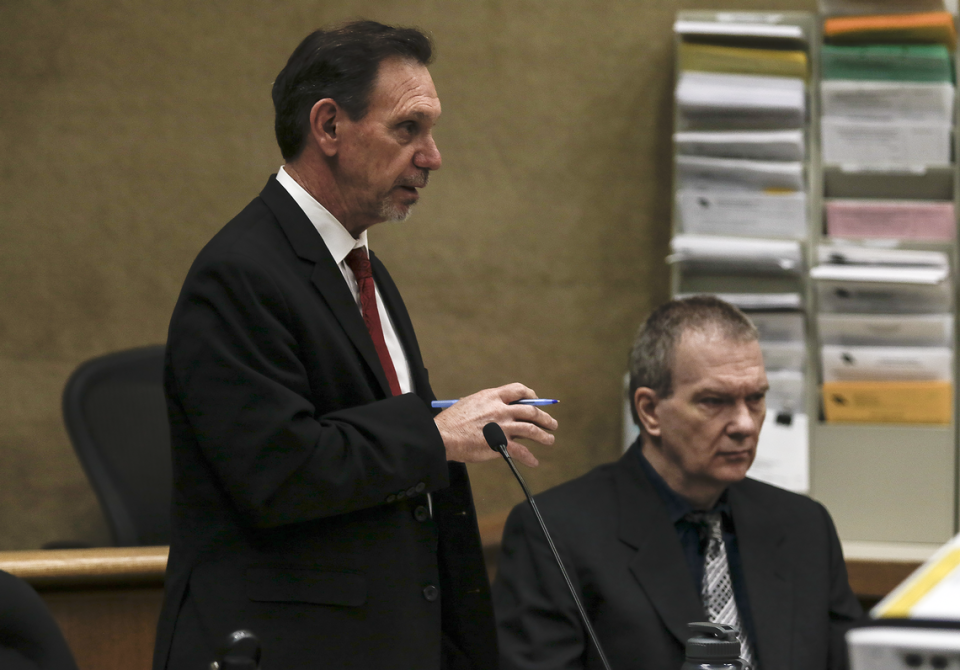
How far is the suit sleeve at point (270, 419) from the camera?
3.46ft

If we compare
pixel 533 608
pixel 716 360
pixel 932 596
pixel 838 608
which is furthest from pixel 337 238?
pixel 838 608

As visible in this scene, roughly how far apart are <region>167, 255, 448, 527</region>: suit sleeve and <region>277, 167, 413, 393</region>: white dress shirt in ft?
0.44

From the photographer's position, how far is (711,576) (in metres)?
1.64

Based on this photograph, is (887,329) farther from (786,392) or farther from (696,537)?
(696,537)

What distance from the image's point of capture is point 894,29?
98.5 inches

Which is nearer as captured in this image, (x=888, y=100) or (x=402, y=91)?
(x=402, y=91)

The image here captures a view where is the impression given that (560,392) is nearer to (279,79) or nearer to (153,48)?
(153,48)

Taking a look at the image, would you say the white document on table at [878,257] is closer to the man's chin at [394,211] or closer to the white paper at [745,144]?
the white paper at [745,144]

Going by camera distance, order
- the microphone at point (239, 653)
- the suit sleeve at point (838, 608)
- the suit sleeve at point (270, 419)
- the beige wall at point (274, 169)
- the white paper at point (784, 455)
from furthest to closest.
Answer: the beige wall at point (274, 169) < the white paper at point (784, 455) < the suit sleeve at point (838, 608) < the suit sleeve at point (270, 419) < the microphone at point (239, 653)

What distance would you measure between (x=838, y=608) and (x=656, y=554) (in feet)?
1.10

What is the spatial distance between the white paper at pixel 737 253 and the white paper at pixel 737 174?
5.3 inches

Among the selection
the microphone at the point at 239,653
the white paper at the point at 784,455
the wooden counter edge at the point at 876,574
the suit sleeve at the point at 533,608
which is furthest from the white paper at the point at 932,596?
the white paper at the point at 784,455

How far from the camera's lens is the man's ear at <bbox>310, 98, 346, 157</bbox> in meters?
1.22

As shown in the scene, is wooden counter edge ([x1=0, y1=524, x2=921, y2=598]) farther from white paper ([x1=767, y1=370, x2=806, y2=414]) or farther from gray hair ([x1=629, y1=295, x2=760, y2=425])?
white paper ([x1=767, y1=370, x2=806, y2=414])
